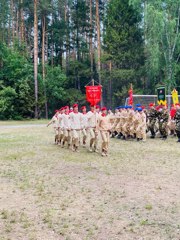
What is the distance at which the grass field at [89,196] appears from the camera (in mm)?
5539

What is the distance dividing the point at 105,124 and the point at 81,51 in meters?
33.9

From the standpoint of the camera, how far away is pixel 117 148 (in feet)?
49.2

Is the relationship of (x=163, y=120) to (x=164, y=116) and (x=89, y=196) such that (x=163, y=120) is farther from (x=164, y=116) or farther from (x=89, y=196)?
(x=89, y=196)

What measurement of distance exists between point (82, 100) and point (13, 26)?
13663mm

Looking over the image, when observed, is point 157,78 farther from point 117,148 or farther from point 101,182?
point 101,182

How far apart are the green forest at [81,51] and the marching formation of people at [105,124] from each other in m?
18.0

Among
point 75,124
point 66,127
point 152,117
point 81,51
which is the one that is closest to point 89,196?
point 75,124

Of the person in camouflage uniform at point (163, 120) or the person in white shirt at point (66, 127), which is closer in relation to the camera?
the person in white shirt at point (66, 127)

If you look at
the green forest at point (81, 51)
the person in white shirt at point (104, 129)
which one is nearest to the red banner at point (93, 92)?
the green forest at point (81, 51)

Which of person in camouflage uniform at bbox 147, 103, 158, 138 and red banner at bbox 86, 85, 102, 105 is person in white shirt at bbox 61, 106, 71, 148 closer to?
person in camouflage uniform at bbox 147, 103, 158, 138

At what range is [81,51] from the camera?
151 ft

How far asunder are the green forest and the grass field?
25.0 m

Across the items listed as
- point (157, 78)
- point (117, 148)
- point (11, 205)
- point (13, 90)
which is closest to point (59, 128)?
point (117, 148)

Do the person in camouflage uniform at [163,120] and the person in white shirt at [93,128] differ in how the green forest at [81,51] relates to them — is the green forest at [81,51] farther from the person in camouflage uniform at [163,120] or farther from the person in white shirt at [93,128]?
the person in white shirt at [93,128]
